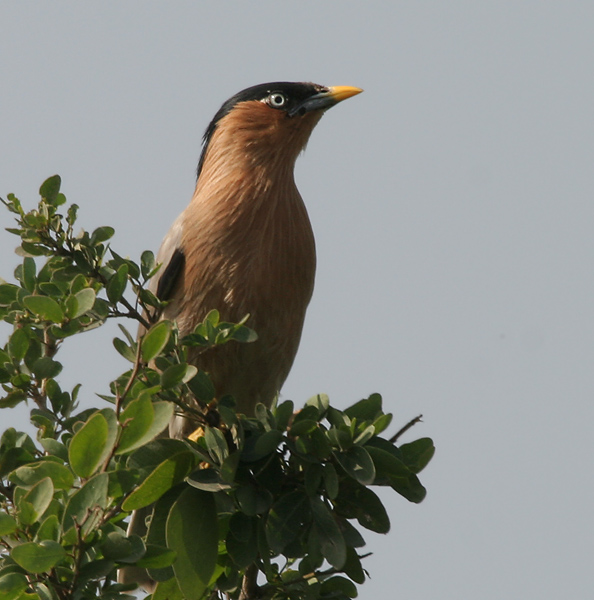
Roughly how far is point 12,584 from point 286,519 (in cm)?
85

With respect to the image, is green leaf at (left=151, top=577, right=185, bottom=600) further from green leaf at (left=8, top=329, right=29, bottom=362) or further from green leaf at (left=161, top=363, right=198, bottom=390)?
green leaf at (left=8, top=329, right=29, bottom=362)

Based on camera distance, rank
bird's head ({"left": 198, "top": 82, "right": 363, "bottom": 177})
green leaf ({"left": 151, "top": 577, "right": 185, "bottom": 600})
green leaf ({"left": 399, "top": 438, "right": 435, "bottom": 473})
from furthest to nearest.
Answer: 1. bird's head ({"left": 198, "top": 82, "right": 363, "bottom": 177})
2. green leaf ({"left": 399, "top": 438, "right": 435, "bottom": 473})
3. green leaf ({"left": 151, "top": 577, "right": 185, "bottom": 600})

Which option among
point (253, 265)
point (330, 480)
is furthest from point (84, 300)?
point (253, 265)

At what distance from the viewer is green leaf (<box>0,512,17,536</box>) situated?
2.46 m

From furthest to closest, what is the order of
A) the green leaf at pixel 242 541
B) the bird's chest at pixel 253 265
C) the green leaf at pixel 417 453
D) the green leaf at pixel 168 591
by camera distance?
the bird's chest at pixel 253 265 < the green leaf at pixel 417 453 < the green leaf at pixel 168 591 < the green leaf at pixel 242 541

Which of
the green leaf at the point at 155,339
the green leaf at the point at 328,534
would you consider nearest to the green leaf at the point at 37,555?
the green leaf at the point at 155,339

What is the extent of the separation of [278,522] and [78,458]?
2.38 ft

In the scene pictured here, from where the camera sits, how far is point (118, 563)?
2.53 m

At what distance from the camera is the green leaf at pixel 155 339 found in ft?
8.72

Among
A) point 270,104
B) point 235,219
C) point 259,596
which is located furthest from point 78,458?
point 270,104

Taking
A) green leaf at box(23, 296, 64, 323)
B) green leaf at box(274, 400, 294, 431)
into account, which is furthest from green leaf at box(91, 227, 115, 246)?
green leaf at box(274, 400, 294, 431)

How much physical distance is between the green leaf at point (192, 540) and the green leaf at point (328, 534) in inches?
12.8

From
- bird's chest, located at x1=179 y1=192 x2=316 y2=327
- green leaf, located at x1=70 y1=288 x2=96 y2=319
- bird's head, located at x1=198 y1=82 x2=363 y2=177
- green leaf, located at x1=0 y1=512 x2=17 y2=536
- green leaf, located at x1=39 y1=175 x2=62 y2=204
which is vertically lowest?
green leaf, located at x1=0 y1=512 x2=17 y2=536

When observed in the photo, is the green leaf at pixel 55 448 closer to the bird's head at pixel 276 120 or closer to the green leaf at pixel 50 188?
the green leaf at pixel 50 188
